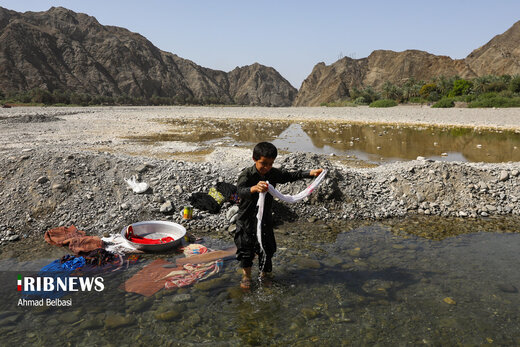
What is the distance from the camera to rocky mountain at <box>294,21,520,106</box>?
4205 inches

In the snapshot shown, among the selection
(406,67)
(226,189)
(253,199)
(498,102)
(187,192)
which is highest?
(406,67)

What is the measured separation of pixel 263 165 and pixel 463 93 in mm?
64126

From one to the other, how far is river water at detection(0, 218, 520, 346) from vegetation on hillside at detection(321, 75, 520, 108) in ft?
121

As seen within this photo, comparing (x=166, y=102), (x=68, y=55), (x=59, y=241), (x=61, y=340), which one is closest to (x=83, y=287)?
(x=61, y=340)

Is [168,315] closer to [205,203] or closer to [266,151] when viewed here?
[266,151]

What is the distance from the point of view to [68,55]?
121 meters

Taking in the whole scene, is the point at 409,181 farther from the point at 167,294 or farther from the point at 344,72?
the point at 344,72

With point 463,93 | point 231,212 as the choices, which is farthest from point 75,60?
point 231,212

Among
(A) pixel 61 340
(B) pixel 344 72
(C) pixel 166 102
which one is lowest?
(A) pixel 61 340

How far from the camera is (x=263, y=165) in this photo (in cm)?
397

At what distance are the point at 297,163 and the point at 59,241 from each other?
5.51m

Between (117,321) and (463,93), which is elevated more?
(463,93)

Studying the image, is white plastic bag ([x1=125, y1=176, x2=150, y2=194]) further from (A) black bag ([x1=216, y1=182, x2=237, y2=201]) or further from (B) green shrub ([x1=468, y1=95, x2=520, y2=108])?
(B) green shrub ([x1=468, y1=95, x2=520, y2=108])

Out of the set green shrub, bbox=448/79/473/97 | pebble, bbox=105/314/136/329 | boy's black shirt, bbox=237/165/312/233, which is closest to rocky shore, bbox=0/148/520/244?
boy's black shirt, bbox=237/165/312/233
